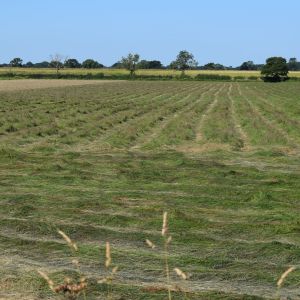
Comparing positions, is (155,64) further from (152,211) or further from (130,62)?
(152,211)

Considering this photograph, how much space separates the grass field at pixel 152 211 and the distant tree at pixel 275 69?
90380 millimetres

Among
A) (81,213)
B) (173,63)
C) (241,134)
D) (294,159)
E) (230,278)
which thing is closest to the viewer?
(230,278)

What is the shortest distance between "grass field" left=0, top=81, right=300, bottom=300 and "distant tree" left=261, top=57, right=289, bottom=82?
3558 inches

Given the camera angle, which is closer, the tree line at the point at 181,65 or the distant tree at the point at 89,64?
the tree line at the point at 181,65

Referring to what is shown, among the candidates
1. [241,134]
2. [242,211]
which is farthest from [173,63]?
[242,211]

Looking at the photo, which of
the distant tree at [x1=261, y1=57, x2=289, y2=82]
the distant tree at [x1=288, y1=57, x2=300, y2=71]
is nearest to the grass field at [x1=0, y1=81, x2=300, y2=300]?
the distant tree at [x1=261, y1=57, x2=289, y2=82]

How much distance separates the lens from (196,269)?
18.2ft

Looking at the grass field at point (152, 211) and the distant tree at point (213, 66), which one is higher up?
the distant tree at point (213, 66)

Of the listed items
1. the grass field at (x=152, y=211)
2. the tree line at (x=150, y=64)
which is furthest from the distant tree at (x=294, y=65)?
the grass field at (x=152, y=211)

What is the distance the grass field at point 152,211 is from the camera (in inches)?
208

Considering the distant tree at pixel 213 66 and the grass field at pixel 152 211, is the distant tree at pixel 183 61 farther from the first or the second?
the grass field at pixel 152 211

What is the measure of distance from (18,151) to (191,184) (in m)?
5.97

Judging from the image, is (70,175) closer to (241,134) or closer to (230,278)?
(230,278)

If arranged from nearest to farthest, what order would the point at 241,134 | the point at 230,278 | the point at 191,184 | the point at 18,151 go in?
1. the point at 230,278
2. the point at 191,184
3. the point at 18,151
4. the point at 241,134
